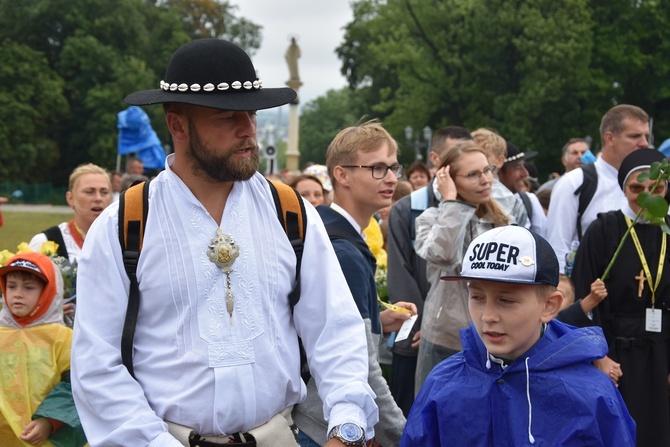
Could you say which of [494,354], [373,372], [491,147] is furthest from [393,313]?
[491,147]

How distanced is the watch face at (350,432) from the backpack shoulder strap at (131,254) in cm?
75

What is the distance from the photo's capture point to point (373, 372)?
4117 mm

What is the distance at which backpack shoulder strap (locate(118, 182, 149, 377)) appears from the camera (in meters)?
3.29

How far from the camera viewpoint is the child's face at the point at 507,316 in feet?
12.2

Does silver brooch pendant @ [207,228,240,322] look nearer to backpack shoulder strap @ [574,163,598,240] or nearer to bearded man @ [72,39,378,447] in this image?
bearded man @ [72,39,378,447]

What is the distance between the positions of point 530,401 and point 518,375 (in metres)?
0.12

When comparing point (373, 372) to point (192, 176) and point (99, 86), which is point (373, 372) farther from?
point (99, 86)

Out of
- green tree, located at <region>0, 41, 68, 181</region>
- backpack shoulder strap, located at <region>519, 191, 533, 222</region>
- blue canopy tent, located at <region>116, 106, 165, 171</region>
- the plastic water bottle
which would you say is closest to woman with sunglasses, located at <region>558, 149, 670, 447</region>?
the plastic water bottle

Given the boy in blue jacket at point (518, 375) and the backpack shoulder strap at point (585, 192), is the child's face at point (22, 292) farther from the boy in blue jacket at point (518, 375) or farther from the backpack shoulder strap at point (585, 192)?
the backpack shoulder strap at point (585, 192)

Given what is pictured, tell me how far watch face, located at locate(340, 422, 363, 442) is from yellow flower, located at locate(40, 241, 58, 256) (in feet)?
14.4

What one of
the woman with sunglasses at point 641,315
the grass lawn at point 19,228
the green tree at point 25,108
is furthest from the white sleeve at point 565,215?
→ the green tree at point 25,108

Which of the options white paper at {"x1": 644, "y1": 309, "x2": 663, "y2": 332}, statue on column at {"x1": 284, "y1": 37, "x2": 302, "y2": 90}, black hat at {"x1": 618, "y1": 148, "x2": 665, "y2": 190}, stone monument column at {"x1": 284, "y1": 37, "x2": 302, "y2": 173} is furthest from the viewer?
statue on column at {"x1": 284, "y1": 37, "x2": 302, "y2": 90}

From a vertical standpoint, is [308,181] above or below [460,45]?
below

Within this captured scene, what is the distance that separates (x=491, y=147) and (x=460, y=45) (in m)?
42.6
